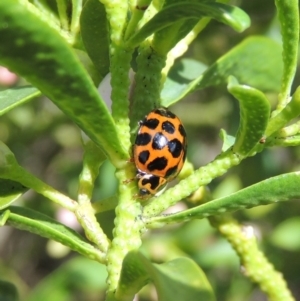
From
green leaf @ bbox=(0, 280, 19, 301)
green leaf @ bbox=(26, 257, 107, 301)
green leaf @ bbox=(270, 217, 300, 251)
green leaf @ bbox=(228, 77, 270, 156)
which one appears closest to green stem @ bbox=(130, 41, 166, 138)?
green leaf @ bbox=(228, 77, 270, 156)

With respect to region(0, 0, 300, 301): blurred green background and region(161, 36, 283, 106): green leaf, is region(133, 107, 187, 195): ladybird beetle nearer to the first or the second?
region(161, 36, 283, 106): green leaf

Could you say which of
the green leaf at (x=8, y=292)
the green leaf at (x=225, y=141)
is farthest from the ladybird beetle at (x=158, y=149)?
the green leaf at (x=8, y=292)

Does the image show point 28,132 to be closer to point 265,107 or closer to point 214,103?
point 214,103

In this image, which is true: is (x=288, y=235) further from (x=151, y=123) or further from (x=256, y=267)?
(x=151, y=123)

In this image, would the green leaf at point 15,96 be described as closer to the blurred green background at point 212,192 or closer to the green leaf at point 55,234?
the green leaf at point 55,234

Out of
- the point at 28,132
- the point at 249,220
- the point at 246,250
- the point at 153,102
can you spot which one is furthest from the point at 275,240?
the point at 153,102

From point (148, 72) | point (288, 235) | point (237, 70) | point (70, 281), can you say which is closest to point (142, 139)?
point (148, 72)
